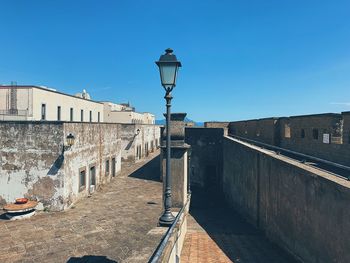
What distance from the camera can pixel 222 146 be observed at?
60.5ft

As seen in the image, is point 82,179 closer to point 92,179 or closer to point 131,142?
point 92,179

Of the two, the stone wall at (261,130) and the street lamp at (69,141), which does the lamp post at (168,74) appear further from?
the stone wall at (261,130)

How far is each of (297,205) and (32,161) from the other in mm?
10317

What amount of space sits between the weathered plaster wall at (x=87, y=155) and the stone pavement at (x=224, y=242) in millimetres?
5499

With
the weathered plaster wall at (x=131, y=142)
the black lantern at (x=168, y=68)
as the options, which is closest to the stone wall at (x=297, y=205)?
the black lantern at (x=168, y=68)

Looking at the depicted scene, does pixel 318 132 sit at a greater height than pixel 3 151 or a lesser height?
greater

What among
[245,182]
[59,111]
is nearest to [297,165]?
[245,182]

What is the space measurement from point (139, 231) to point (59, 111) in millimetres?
17611

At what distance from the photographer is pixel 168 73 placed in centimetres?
541

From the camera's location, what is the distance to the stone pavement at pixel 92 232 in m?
7.78

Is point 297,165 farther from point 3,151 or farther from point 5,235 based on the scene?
point 3,151

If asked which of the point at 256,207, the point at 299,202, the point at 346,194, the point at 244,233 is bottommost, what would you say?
the point at 244,233

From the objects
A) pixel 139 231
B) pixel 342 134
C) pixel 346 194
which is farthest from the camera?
pixel 139 231

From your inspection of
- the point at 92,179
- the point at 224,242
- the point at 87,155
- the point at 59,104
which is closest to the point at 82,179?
the point at 87,155
